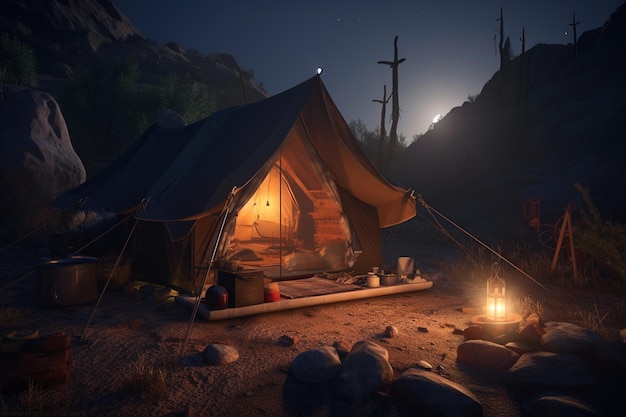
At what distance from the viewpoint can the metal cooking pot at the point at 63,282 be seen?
546cm

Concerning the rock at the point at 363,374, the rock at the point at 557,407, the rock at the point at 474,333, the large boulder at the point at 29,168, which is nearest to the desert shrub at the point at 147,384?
the rock at the point at 363,374

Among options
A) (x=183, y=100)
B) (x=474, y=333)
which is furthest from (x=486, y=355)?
(x=183, y=100)

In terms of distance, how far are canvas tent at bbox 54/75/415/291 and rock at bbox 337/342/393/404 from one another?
8.49 feet

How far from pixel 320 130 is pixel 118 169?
183 inches

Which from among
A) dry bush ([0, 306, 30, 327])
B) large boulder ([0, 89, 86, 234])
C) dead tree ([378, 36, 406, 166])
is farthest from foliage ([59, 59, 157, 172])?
dry bush ([0, 306, 30, 327])

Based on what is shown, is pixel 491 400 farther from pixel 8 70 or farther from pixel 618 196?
pixel 8 70

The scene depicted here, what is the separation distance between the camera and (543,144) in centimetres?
2275

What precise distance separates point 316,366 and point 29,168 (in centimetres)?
1151

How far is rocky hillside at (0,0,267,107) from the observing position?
1230 inches

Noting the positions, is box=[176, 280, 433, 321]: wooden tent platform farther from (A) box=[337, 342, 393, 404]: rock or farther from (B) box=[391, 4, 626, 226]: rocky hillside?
(B) box=[391, 4, 626, 226]: rocky hillside

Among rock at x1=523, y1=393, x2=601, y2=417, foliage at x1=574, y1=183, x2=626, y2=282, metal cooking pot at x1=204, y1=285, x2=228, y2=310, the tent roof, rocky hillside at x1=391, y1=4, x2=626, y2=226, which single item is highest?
rocky hillside at x1=391, y1=4, x2=626, y2=226

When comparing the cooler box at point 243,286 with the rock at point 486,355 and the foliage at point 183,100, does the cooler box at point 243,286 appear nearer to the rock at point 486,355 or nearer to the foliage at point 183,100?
the rock at point 486,355

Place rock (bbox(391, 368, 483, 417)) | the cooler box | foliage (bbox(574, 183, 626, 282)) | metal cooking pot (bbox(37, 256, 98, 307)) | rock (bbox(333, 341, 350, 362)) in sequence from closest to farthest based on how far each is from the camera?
1. rock (bbox(391, 368, 483, 417))
2. rock (bbox(333, 341, 350, 362))
3. the cooler box
4. metal cooking pot (bbox(37, 256, 98, 307))
5. foliage (bbox(574, 183, 626, 282))

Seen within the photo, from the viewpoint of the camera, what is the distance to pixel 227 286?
5.23 meters
